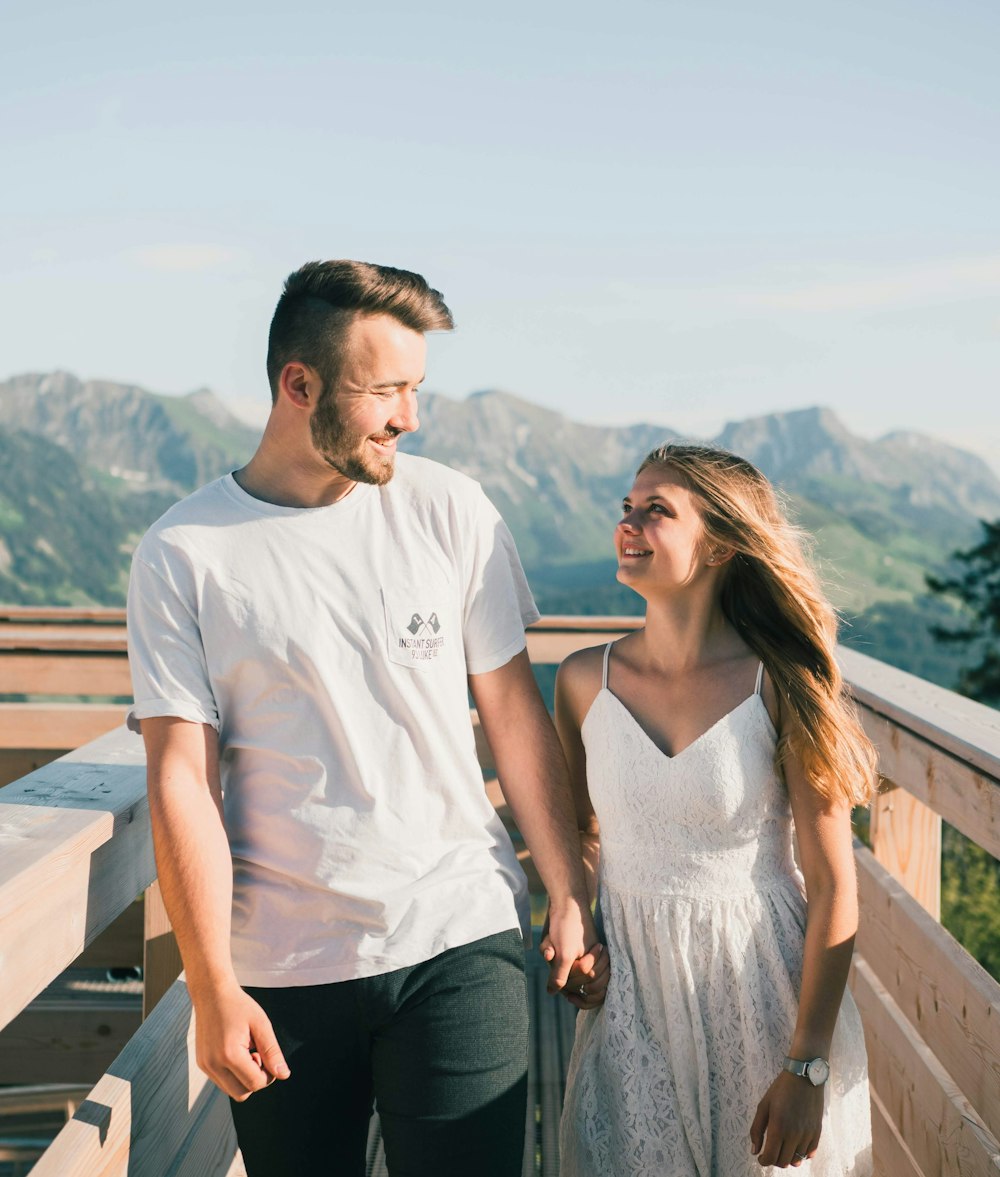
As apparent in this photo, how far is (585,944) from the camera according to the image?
1.83 m

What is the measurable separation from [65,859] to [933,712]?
144 centimetres

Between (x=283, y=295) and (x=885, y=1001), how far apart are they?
170 centimetres

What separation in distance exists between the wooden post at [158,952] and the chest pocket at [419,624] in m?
0.66

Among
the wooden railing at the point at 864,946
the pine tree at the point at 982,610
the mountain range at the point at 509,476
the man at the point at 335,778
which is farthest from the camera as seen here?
the mountain range at the point at 509,476

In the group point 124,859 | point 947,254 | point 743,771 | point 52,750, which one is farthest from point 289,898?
point 947,254

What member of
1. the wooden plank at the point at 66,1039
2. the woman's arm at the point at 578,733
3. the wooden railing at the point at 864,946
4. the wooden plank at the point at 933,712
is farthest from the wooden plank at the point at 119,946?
the wooden plank at the point at 933,712

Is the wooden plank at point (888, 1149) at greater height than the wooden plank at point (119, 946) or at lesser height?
greater

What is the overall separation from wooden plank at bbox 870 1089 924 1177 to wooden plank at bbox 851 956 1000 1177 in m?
0.01

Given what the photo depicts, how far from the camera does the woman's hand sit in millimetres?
1714

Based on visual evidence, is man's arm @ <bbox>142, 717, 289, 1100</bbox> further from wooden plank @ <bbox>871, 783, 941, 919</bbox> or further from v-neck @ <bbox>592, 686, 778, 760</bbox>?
wooden plank @ <bbox>871, 783, 941, 919</bbox>

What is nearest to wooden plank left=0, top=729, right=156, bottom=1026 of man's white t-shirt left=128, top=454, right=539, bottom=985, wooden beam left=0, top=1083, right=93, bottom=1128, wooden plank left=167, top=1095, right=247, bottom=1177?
man's white t-shirt left=128, top=454, right=539, bottom=985

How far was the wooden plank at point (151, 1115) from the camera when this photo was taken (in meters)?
1.41

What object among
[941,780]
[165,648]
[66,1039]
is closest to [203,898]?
[165,648]

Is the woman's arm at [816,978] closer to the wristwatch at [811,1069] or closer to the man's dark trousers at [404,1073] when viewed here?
the wristwatch at [811,1069]
